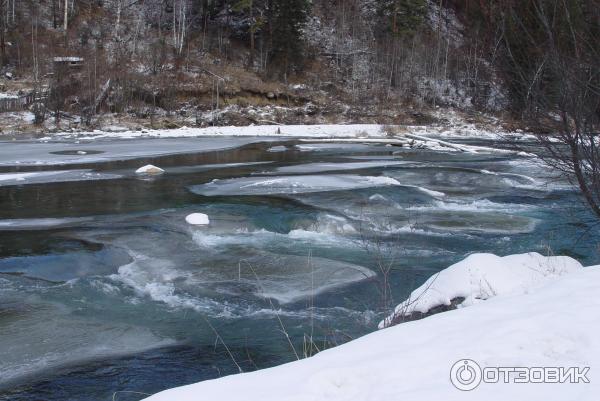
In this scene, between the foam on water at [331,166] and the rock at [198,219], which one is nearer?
the rock at [198,219]

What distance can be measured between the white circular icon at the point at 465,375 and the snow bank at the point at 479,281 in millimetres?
1984

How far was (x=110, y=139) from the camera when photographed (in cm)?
2662

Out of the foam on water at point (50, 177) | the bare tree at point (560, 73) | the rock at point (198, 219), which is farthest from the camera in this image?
the foam on water at point (50, 177)

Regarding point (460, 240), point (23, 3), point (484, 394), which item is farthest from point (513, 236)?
point (23, 3)

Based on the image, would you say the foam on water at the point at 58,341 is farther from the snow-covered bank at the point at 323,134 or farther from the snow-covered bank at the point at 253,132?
the snow-covered bank at the point at 253,132

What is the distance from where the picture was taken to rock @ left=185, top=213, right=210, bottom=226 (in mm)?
9788

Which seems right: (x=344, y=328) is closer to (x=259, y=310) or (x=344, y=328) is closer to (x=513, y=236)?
(x=259, y=310)

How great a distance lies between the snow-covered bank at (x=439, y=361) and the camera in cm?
285

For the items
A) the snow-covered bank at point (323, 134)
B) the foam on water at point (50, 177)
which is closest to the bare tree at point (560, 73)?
the foam on water at point (50, 177)

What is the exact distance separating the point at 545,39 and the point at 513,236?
14.5ft

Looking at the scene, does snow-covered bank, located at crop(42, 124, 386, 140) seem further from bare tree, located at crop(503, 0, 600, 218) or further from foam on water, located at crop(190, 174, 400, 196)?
bare tree, located at crop(503, 0, 600, 218)

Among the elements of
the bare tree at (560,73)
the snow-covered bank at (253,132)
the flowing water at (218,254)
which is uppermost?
the bare tree at (560,73)

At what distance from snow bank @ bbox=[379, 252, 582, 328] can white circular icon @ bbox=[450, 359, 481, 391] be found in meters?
1.98

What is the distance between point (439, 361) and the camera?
3.18 metres
